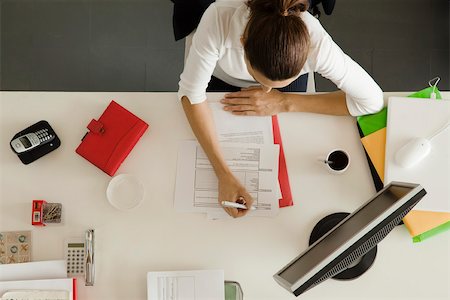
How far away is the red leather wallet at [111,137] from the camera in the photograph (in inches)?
55.1

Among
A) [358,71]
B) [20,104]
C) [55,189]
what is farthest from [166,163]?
[358,71]

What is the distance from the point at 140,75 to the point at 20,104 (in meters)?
0.84

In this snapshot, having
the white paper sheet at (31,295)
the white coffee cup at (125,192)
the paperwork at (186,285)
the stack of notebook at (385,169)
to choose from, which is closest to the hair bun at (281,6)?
the stack of notebook at (385,169)

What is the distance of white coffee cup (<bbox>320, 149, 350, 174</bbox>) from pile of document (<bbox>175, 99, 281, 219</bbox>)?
0.48 ft

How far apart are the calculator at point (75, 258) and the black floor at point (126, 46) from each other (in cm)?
99

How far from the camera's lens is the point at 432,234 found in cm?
137

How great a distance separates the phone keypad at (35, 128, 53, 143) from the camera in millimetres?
1393

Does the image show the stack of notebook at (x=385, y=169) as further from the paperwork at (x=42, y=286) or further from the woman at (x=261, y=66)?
the paperwork at (x=42, y=286)

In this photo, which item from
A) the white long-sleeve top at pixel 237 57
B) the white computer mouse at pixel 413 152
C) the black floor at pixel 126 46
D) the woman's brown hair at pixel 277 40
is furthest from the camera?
the black floor at pixel 126 46

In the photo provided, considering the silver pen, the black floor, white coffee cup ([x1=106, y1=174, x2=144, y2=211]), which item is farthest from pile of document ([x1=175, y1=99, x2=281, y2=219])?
the black floor

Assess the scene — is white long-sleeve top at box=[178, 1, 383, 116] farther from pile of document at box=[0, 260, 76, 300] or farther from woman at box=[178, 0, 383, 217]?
pile of document at box=[0, 260, 76, 300]

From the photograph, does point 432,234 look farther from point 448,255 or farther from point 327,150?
point 327,150

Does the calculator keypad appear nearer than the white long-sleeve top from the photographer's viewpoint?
No

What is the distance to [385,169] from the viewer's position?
1394 mm
